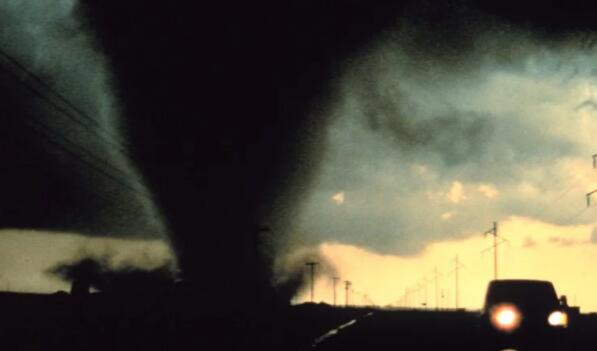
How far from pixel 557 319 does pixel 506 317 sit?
108 cm

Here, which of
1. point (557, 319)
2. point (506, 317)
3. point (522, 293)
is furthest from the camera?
point (522, 293)

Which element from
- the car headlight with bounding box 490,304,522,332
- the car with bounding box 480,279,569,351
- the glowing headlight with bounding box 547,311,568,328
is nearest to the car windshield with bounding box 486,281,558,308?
the car with bounding box 480,279,569,351

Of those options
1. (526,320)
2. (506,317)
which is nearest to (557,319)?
(526,320)

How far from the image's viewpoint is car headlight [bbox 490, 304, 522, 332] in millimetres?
17578

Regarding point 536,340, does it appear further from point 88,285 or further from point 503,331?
point 88,285

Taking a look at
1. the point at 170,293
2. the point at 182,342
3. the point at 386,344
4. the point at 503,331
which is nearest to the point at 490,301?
the point at 503,331

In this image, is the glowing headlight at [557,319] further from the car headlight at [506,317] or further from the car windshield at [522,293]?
the car headlight at [506,317]

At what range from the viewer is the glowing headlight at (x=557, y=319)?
1738 centimetres

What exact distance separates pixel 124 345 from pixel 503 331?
27.9 ft

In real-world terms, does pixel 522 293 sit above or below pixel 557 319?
above

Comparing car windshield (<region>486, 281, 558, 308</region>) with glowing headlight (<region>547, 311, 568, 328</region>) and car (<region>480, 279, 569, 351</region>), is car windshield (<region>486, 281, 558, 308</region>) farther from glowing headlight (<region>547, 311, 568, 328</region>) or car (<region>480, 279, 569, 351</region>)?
glowing headlight (<region>547, 311, 568, 328</region>)

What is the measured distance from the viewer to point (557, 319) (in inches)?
686

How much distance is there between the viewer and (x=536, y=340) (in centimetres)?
1720

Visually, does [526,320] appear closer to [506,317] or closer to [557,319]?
[506,317]
